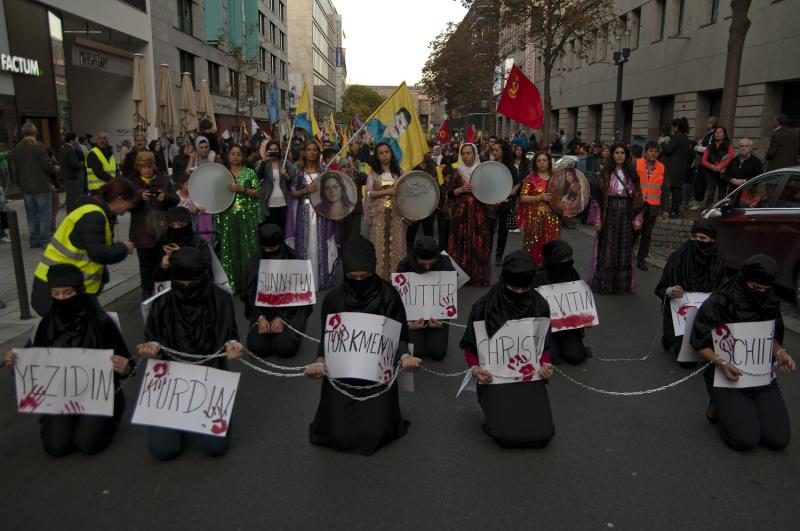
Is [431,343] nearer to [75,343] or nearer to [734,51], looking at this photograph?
[75,343]

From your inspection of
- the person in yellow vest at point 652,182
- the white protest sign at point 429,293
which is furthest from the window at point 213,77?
the white protest sign at point 429,293

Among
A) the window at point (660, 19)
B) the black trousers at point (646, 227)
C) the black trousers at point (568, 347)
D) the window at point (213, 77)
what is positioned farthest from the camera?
the window at point (213, 77)

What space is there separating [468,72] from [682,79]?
1851 centimetres

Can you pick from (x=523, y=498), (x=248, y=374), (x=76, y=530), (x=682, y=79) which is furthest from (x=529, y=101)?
(x=682, y=79)

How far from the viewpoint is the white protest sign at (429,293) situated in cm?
603

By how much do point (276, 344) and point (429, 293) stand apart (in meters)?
1.52

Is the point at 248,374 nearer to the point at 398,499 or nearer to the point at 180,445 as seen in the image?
the point at 180,445

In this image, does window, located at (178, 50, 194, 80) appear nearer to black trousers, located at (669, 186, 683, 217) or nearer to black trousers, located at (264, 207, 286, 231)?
black trousers, located at (669, 186, 683, 217)

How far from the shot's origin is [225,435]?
4.07 meters

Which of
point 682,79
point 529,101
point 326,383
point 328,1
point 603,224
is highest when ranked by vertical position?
point 328,1

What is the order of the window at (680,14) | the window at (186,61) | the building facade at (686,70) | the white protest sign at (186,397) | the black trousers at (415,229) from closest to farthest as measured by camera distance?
the white protest sign at (186,397), the black trousers at (415,229), the building facade at (686,70), the window at (680,14), the window at (186,61)

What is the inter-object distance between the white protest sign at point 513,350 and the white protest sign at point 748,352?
3.99 ft

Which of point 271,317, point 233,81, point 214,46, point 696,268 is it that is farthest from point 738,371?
point 233,81

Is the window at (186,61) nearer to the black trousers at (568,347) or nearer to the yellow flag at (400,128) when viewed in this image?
the yellow flag at (400,128)
